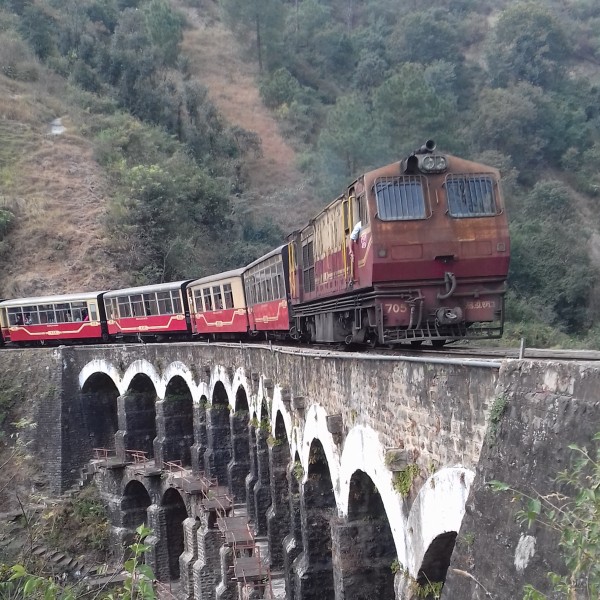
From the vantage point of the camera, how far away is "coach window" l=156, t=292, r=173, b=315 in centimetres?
2620

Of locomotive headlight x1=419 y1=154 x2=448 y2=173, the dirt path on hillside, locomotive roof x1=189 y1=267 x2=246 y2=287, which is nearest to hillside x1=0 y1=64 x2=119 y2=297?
the dirt path on hillside

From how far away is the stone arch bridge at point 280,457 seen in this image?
6.90m

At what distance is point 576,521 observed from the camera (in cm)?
422

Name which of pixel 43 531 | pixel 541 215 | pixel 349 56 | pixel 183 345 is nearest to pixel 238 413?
pixel 183 345

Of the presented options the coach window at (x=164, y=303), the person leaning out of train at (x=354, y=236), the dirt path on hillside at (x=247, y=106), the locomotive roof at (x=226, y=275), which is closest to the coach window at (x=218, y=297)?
the locomotive roof at (x=226, y=275)

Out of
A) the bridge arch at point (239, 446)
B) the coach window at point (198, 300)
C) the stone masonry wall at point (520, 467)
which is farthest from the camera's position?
the coach window at point (198, 300)

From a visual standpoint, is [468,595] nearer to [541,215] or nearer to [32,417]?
[32,417]

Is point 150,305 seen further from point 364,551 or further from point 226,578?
point 364,551

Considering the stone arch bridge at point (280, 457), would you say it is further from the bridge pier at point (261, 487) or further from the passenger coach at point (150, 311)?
the passenger coach at point (150, 311)

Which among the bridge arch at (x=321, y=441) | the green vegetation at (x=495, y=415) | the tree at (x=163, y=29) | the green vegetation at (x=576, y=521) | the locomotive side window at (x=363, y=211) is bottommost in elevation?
the bridge arch at (x=321, y=441)

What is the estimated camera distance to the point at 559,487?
4.60 m

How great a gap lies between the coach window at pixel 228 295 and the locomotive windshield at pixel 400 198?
39.9 ft

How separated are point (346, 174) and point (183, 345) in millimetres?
25737

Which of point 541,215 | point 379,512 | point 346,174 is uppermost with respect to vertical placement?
point 346,174
